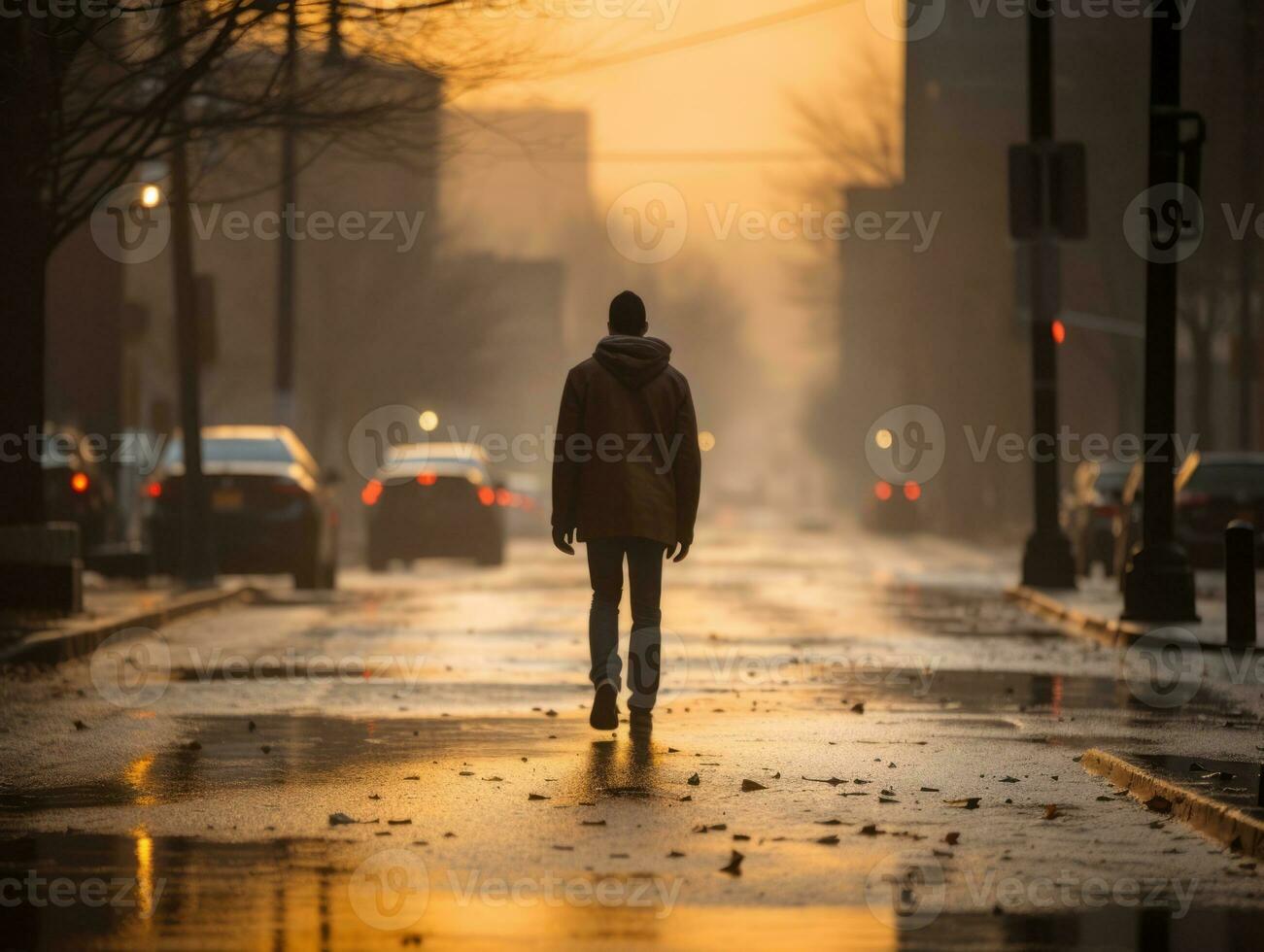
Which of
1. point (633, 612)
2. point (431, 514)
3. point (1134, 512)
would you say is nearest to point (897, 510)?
point (431, 514)

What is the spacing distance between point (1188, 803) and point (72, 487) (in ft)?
61.1

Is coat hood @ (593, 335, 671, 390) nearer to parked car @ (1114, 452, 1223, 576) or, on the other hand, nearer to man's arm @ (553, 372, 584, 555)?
man's arm @ (553, 372, 584, 555)

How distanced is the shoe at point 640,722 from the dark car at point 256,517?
1429cm

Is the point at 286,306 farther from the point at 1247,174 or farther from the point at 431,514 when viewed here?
the point at 1247,174

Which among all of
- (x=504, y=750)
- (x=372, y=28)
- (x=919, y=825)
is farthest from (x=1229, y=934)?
(x=372, y=28)

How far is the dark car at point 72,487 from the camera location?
2494 centimetres

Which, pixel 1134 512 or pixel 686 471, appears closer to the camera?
pixel 686 471

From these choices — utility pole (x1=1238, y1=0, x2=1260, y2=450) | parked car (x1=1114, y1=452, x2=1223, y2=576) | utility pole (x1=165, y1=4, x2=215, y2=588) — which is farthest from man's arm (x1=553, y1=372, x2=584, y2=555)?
utility pole (x1=1238, y1=0, x2=1260, y2=450)

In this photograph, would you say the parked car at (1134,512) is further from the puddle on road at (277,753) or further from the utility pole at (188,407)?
the puddle on road at (277,753)

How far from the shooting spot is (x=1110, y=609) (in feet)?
68.5

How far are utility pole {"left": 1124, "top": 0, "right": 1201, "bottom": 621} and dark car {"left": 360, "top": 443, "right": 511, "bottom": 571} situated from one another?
1567 centimetres

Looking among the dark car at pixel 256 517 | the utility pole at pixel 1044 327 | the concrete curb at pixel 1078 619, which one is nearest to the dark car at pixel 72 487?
the dark car at pixel 256 517

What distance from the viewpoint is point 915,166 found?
255ft

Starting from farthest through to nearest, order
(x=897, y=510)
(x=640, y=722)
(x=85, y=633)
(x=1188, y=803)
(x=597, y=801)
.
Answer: (x=897, y=510)
(x=85, y=633)
(x=640, y=722)
(x=597, y=801)
(x=1188, y=803)
